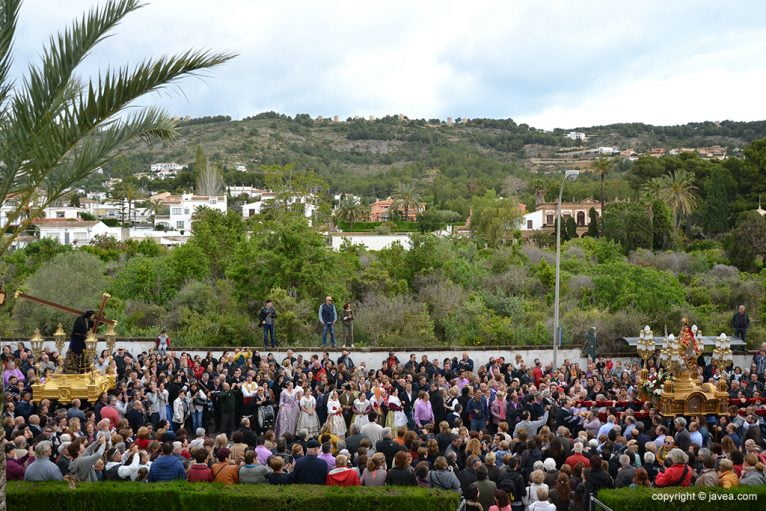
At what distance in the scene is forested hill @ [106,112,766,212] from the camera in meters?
134

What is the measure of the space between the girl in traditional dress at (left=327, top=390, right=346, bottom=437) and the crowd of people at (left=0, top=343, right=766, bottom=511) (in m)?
0.08

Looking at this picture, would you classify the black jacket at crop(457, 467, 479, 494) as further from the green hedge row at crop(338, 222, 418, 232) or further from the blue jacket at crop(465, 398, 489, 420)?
the green hedge row at crop(338, 222, 418, 232)

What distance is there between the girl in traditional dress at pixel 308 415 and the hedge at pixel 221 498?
527 centimetres

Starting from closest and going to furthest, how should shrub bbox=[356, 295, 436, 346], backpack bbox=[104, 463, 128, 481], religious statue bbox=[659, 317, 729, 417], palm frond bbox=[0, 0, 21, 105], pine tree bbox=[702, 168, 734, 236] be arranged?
palm frond bbox=[0, 0, 21, 105]
backpack bbox=[104, 463, 128, 481]
religious statue bbox=[659, 317, 729, 417]
shrub bbox=[356, 295, 436, 346]
pine tree bbox=[702, 168, 734, 236]

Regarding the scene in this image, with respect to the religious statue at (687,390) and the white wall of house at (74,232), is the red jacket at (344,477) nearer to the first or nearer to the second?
the religious statue at (687,390)

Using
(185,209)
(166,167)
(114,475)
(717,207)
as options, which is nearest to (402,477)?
(114,475)

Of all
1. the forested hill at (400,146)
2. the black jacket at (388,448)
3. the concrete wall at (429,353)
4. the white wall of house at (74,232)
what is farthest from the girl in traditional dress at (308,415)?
the forested hill at (400,146)

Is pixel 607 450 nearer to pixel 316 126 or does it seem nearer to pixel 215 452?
pixel 215 452

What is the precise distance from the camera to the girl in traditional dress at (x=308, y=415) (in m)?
14.6

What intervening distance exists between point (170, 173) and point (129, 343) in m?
132

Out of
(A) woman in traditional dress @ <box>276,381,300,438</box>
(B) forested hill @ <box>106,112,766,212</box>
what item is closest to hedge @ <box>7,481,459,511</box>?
(A) woman in traditional dress @ <box>276,381,300,438</box>

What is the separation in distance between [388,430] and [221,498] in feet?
10.4

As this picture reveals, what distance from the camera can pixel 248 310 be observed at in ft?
95.3

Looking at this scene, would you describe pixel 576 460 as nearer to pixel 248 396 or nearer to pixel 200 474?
pixel 200 474
